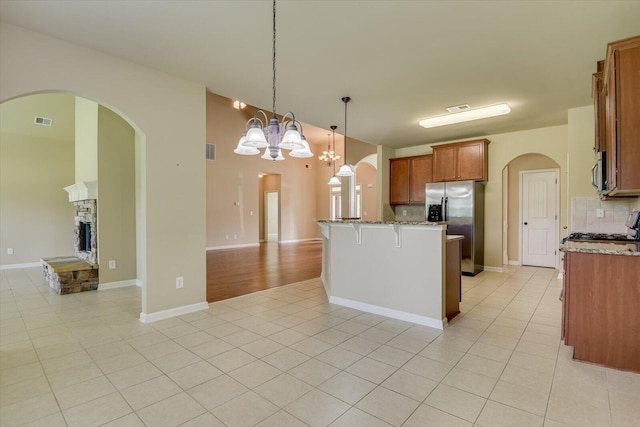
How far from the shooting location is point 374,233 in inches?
145

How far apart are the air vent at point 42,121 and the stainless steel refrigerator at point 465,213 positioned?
8.16 meters

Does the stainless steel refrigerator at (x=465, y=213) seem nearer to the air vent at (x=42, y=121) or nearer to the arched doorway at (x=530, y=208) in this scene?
the arched doorway at (x=530, y=208)

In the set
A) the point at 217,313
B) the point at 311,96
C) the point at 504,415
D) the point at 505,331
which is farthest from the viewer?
the point at 311,96

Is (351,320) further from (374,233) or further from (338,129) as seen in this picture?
(338,129)

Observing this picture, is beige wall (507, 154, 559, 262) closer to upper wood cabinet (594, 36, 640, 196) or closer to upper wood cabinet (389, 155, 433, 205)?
upper wood cabinet (389, 155, 433, 205)

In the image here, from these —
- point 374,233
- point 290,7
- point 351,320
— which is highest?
point 290,7

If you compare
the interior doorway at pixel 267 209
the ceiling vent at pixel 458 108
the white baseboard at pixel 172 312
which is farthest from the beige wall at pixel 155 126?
the interior doorway at pixel 267 209

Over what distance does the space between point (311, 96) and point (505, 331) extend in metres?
3.66

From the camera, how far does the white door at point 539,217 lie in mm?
6277

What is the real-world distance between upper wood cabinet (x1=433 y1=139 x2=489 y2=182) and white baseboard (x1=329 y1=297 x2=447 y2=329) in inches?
147

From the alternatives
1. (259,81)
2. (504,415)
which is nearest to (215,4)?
(259,81)

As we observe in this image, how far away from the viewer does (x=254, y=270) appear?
628 cm

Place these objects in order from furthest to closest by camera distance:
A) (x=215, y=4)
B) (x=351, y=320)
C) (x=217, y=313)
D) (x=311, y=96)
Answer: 1. (x=311, y=96)
2. (x=217, y=313)
3. (x=351, y=320)
4. (x=215, y=4)

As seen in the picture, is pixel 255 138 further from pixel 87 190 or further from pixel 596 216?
pixel 596 216
